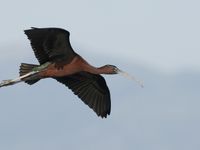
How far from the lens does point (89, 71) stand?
121 feet

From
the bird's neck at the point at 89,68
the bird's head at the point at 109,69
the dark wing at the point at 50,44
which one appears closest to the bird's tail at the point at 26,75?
the dark wing at the point at 50,44

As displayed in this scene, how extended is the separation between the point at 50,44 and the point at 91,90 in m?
2.84

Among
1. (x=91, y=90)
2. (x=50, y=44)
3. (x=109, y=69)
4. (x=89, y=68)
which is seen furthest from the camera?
(x=91, y=90)

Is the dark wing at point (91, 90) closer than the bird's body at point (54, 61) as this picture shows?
No

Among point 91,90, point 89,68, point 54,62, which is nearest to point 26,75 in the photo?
point 54,62

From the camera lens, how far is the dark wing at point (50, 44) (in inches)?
1432

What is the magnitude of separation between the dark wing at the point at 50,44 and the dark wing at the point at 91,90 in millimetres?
1682

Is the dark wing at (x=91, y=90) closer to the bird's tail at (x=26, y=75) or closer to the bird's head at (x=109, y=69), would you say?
the bird's head at (x=109, y=69)

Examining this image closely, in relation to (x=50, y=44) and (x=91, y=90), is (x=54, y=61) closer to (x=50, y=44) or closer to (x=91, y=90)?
(x=50, y=44)

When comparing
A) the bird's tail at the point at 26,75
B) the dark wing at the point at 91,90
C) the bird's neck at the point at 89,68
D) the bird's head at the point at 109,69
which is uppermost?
the bird's neck at the point at 89,68

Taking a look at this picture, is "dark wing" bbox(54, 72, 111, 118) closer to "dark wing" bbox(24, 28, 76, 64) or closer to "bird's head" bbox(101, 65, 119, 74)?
"bird's head" bbox(101, 65, 119, 74)

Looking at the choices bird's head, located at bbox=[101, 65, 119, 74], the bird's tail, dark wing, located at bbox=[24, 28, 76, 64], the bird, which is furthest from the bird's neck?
the bird's tail

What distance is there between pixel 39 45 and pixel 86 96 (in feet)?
9.46

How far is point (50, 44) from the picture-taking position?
37125 mm
